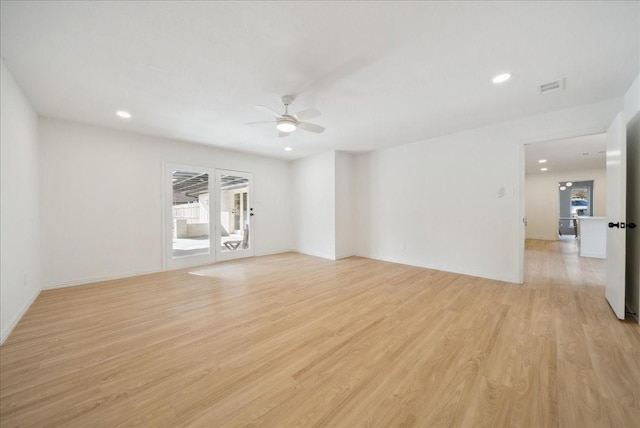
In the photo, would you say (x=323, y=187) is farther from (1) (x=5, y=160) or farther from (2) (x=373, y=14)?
(1) (x=5, y=160)

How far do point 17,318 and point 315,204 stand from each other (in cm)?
500

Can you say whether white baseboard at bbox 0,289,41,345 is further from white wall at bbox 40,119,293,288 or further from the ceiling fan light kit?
the ceiling fan light kit

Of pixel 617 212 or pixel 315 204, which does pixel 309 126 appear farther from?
pixel 617 212

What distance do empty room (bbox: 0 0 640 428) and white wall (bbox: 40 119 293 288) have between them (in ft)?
0.11

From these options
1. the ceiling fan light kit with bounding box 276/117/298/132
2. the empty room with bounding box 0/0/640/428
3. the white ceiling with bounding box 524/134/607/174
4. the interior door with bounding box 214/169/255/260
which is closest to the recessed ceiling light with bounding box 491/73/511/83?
the empty room with bounding box 0/0/640/428

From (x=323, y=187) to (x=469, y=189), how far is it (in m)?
3.10

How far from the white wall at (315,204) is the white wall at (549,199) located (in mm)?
7868

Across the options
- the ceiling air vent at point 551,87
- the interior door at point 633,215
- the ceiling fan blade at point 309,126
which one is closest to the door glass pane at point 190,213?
the ceiling fan blade at point 309,126

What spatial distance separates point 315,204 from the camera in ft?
20.4

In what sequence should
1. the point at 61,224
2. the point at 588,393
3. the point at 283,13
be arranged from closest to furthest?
the point at 588,393 → the point at 283,13 → the point at 61,224

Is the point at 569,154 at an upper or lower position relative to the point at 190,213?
upper

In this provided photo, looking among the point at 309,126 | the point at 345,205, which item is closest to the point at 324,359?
the point at 309,126

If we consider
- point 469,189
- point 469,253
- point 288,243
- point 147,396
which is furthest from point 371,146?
point 147,396

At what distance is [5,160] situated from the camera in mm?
2334
